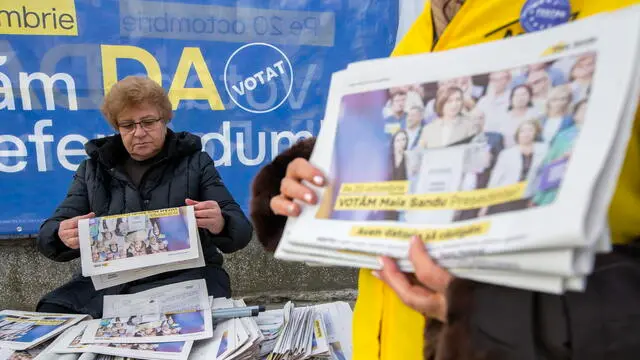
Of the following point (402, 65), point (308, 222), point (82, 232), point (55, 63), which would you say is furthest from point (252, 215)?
point (55, 63)

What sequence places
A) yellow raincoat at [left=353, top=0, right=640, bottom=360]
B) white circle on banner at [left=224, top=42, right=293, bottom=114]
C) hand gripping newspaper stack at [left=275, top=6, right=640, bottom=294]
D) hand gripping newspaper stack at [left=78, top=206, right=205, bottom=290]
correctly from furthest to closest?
white circle on banner at [left=224, top=42, right=293, bottom=114] < hand gripping newspaper stack at [left=78, top=206, right=205, bottom=290] < yellow raincoat at [left=353, top=0, right=640, bottom=360] < hand gripping newspaper stack at [left=275, top=6, right=640, bottom=294]

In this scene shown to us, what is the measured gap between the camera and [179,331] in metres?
1.20

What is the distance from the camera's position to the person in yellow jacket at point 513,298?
1.42 feet

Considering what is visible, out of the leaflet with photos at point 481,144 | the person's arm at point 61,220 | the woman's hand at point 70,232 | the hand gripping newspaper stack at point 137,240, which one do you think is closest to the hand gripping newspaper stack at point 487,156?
the leaflet with photos at point 481,144

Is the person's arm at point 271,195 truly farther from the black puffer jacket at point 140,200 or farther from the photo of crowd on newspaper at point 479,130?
the black puffer jacket at point 140,200

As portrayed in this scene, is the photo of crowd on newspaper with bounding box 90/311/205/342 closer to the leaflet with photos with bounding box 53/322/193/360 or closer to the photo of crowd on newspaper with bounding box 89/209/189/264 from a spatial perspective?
the leaflet with photos with bounding box 53/322/193/360

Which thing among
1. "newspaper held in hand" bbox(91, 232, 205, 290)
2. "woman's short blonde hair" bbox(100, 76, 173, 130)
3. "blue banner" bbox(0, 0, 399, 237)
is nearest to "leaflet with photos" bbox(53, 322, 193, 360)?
"newspaper held in hand" bbox(91, 232, 205, 290)

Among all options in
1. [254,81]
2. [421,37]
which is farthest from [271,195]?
[254,81]

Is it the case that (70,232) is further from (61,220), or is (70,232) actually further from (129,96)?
(129,96)

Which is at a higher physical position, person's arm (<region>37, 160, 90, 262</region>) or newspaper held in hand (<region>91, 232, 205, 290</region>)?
person's arm (<region>37, 160, 90, 262</region>)

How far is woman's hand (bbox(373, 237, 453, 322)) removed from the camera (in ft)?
1.55

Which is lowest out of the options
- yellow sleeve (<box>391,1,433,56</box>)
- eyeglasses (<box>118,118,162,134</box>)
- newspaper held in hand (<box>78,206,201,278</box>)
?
newspaper held in hand (<box>78,206,201,278</box>)

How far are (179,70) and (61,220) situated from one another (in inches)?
45.2

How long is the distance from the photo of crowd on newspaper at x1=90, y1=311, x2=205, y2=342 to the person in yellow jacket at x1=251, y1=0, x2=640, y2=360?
2.43 feet
